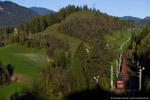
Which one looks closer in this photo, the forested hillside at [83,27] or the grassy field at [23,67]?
the grassy field at [23,67]

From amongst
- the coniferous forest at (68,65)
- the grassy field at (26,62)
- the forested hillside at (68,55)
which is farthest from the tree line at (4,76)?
the forested hillside at (68,55)

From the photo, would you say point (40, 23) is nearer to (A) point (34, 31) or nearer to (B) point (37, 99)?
(A) point (34, 31)

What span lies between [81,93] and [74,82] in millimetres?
2798

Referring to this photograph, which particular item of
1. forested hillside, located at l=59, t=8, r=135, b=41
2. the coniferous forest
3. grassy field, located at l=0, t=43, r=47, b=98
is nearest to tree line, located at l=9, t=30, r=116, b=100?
the coniferous forest

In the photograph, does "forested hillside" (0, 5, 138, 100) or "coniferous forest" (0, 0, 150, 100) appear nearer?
"forested hillside" (0, 5, 138, 100)

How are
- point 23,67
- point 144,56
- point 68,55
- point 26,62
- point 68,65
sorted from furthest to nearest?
point 68,55 → point 26,62 → point 23,67 → point 68,65 → point 144,56

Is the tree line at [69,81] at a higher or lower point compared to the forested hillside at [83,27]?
lower

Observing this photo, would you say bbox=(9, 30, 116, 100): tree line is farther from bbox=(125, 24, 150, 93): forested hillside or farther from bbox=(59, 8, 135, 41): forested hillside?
bbox=(59, 8, 135, 41): forested hillside

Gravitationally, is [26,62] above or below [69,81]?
above

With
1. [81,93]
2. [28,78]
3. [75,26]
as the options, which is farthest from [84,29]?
[81,93]

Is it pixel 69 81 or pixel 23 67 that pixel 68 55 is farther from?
pixel 69 81

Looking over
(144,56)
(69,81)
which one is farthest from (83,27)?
(69,81)

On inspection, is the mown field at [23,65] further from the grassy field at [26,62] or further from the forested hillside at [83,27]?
the forested hillside at [83,27]

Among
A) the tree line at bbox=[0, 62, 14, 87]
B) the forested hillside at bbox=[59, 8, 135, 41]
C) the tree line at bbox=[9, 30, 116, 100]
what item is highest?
the forested hillside at bbox=[59, 8, 135, 41]
